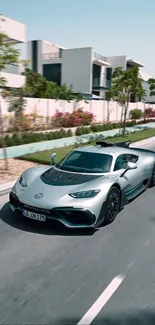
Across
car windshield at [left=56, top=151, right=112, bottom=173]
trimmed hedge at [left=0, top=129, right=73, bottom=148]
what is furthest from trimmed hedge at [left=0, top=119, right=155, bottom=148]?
car windshield at [left=56, top=151, right=112, bottom=173]

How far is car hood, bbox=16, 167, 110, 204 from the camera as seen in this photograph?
16.8ft

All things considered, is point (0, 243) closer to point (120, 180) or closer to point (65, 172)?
point (65, 172)

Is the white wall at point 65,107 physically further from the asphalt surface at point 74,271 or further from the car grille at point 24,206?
the asphalt surface at point 74,271

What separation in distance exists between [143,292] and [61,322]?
3.58 ft

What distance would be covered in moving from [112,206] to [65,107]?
19031mm

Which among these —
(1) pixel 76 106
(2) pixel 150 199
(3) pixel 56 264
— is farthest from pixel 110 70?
(3) pixel 56 264

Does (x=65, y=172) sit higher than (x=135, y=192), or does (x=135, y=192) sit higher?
(x=65, y=172)

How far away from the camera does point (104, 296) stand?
11.4 ft

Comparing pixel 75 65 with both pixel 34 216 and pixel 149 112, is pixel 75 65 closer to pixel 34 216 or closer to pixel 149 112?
pixel 149 112

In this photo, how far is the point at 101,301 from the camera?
133 inches

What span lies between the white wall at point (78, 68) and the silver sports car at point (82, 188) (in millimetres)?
40769

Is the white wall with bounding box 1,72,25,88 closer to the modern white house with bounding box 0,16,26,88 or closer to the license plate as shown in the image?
the modern white house with bounding box 0,16,26,88

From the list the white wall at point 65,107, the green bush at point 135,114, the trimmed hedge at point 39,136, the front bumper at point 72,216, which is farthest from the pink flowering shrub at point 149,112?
the front bumper at point 72,216

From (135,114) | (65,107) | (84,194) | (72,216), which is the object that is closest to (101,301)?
(72,216)
